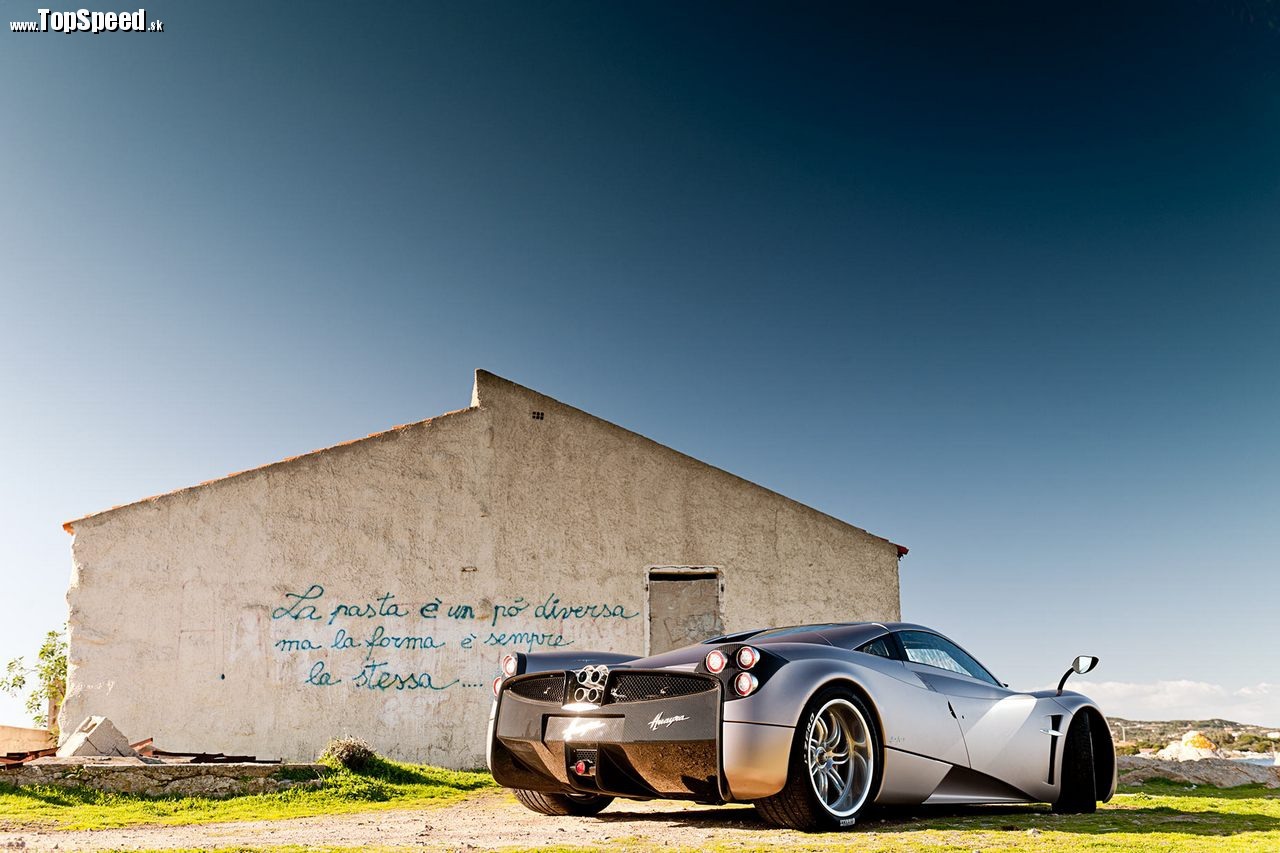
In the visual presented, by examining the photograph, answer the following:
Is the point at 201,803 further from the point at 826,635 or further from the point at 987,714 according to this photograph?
the point at 987,714

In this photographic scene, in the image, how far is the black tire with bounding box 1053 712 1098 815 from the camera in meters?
6.45

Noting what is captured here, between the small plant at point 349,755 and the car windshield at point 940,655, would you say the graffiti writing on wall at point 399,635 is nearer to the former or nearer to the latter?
the small plant at point 349,755

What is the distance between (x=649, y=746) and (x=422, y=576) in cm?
893

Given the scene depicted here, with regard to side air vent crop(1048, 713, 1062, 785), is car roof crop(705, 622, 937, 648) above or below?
above

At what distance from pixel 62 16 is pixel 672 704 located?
1094 cm

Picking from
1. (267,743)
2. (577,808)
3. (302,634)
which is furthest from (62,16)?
(577,808)

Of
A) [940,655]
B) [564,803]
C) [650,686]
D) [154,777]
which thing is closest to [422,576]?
[154,777]

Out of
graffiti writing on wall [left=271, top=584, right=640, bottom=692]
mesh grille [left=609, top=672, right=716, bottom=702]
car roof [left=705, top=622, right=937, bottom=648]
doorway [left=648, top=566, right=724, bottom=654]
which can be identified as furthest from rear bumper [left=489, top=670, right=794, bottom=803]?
doorway [left=648, top=566, right=724, bottom=654]

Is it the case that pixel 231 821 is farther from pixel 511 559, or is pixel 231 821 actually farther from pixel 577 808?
pixel 511 559

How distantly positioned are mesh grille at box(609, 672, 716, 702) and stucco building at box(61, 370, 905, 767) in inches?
327

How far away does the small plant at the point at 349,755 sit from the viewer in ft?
31.5

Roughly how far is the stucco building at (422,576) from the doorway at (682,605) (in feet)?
0.09

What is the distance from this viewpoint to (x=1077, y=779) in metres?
6.47

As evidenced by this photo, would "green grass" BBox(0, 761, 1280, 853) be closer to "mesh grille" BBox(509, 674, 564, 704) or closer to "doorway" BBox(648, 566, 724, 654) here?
"mesh grille" BBox(509, 674, 564, 704)
